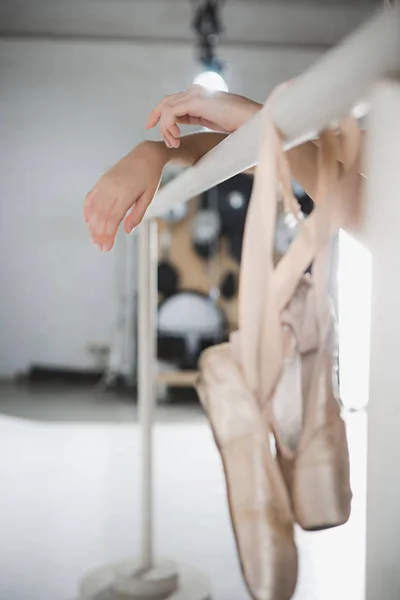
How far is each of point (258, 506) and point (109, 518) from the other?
1.23 metres

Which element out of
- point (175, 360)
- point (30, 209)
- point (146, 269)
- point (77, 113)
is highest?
point (77, 113)

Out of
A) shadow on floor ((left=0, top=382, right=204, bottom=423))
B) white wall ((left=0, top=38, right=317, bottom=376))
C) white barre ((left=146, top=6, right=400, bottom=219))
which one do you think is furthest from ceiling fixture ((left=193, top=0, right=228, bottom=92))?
white barre ((left=146, top=6, right=400, bottom=219))

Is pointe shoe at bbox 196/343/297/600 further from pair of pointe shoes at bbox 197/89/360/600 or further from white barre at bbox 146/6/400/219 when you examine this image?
white barre at bbox 146/6/400/219

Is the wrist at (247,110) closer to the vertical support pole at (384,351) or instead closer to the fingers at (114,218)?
the fingers at (114,218)

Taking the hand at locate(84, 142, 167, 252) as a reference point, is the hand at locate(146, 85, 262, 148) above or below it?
above

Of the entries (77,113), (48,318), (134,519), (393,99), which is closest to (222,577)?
(134,519)

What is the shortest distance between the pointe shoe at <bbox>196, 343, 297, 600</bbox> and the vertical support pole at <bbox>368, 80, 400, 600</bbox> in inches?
2.7

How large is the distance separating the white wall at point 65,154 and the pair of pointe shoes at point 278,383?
321cm

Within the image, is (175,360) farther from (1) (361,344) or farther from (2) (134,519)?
(1) (361,344)

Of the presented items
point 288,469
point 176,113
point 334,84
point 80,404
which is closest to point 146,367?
point 176,113

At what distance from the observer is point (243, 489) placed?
0.38 meters

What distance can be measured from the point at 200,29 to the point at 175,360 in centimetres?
167

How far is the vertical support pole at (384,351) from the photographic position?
0.29 meters

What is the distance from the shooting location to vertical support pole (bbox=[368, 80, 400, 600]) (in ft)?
0.95
